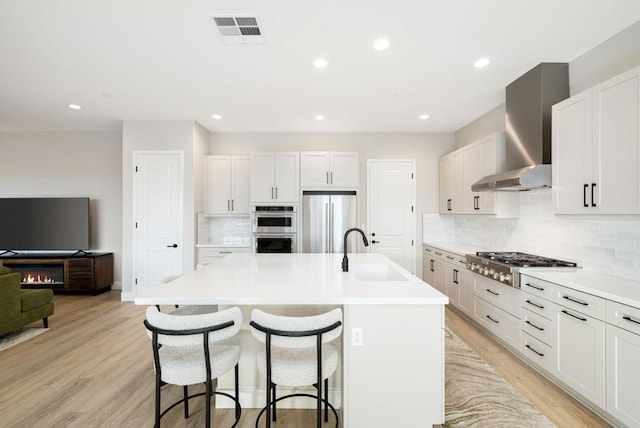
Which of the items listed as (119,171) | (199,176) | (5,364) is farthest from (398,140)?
(5,364)

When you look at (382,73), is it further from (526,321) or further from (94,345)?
(94,345)

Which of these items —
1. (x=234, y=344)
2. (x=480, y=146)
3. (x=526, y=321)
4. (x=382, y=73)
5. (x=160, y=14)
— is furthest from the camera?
(x=480, y=146)

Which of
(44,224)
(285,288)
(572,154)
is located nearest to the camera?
(285,288)

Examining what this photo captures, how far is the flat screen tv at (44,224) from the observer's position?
A: 5281mm

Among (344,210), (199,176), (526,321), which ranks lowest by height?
(526,321)

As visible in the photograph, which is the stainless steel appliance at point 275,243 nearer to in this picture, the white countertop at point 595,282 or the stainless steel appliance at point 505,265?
the stainless steel appliance at point 505,265

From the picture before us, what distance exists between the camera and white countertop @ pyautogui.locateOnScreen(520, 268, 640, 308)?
1.91m

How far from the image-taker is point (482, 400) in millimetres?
2297

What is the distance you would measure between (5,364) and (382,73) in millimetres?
→ 4662

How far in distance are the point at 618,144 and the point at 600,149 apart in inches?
5.2

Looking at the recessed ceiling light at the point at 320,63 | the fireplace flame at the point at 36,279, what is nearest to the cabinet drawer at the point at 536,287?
the recessed ceiling light at the point at 320,63

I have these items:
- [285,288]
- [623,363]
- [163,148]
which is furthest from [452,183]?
[163,148]

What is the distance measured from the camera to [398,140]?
5.39 m

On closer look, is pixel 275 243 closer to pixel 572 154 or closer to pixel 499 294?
pixel 499 294
